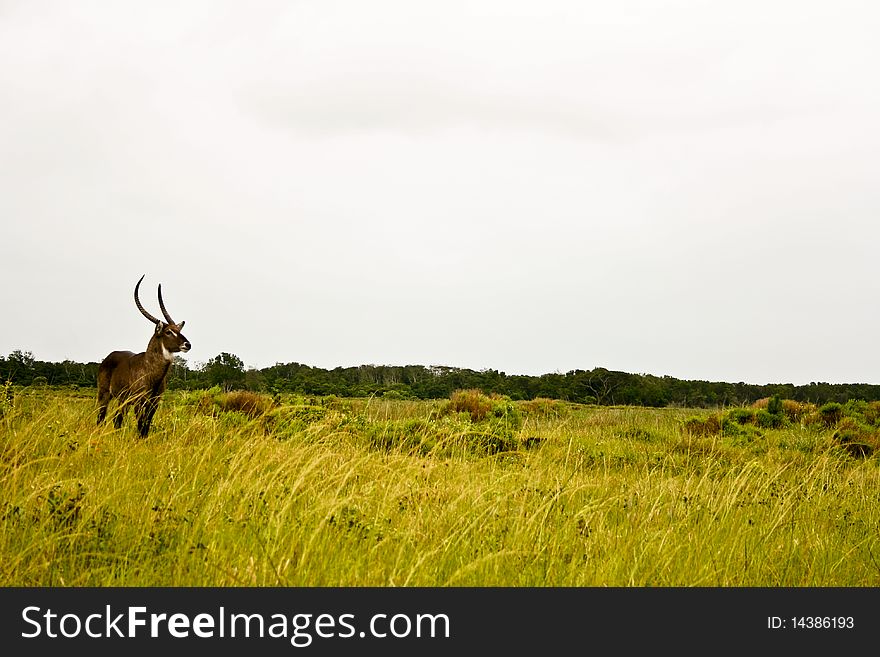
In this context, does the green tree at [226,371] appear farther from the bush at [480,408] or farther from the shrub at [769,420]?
the shrub at [769,420]

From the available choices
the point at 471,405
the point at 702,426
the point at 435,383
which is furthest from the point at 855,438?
the point at 435,383

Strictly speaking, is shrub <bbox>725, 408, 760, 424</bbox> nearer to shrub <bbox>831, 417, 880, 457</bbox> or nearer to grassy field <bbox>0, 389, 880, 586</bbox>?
shrub <bbox>831, 417, 880, 457</bbox>

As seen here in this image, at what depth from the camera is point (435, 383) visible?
4772 cm

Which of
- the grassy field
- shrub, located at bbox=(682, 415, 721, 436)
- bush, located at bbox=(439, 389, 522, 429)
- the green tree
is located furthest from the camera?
the green tree

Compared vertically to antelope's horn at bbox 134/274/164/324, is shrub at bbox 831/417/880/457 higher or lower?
lower

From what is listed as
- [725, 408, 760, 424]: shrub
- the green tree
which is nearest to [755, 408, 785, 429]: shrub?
[725, 408, 760, 424]: shrub

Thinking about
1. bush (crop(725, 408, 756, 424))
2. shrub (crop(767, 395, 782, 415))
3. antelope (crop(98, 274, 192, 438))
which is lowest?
bush (crop(725, 408, 756, 424))

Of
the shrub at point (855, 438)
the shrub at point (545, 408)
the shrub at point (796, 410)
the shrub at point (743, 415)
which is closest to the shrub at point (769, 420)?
the shrub at point (743, 415)

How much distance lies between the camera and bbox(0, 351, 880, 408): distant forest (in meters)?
38.3
